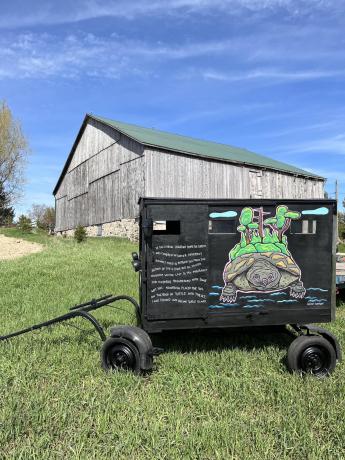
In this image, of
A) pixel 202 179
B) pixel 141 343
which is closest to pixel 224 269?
pixel 141 343

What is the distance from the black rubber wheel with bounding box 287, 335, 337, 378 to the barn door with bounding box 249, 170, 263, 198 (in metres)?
23.8

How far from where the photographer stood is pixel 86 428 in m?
3.16

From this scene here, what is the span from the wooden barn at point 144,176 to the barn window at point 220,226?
1876 centimetres

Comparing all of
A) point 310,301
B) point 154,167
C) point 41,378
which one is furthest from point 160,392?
point 154,167

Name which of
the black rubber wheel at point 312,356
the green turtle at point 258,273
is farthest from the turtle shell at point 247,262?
the black rubber wheel at point 312,356

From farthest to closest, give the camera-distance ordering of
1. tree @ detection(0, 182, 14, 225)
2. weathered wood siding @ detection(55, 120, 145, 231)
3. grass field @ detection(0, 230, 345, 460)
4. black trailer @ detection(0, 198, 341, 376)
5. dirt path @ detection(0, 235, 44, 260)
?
tree @ detection(0, 182, 14, 225)
weathered wood siding @ detection(55, 120, 145, 231)
dirt path @ detection(0, 235, 44, 260)
black trailer @ detection(0, 198, 341, 376)
grass field @ detection(0, 230, 345, 460)

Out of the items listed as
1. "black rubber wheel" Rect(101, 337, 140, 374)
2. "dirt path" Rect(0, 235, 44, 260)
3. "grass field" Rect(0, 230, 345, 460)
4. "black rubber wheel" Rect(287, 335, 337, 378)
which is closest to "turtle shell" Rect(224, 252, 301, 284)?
"black rubber wheel" Rect(287, 335, 337, 378)

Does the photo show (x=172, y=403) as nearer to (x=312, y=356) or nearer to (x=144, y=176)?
(x=312, y=356)

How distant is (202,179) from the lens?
2503 centimetres

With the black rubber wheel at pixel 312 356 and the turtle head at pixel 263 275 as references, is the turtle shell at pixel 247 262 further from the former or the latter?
the black rubber wheel at pixel 312 356

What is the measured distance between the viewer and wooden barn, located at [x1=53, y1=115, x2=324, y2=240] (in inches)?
937

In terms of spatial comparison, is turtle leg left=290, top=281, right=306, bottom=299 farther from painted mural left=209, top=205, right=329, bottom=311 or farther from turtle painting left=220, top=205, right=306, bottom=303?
turtle painting left=220, top=205, right=306, bottom=303

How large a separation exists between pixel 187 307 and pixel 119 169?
74.3 feet

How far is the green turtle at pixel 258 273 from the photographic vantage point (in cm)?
429
